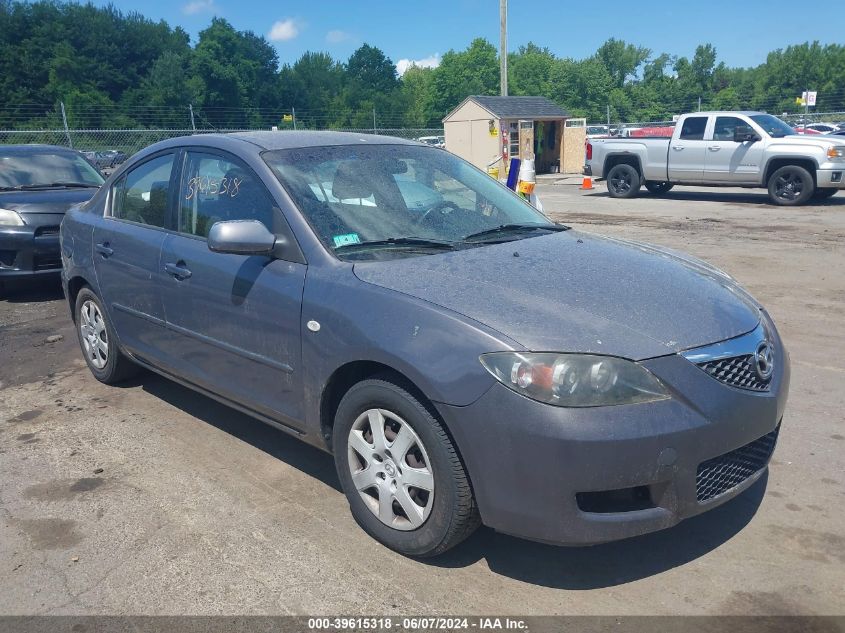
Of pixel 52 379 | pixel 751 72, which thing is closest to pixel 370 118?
pixel 52 379

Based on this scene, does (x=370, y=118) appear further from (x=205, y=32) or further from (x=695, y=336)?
(x=205, y=32)

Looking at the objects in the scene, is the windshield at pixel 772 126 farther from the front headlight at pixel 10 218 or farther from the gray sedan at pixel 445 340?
the front headlight at pixel 10 218

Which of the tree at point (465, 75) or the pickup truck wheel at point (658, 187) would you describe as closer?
the pickup truck wheel at point (658, 187)

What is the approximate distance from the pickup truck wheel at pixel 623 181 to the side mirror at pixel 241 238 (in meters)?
15.5

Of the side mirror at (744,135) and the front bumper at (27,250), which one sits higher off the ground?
the side mirror at (744,135)

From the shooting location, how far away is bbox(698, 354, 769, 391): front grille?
9.18 ft

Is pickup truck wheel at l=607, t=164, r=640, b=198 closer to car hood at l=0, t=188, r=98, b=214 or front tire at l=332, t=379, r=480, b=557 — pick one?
car hood at l=0, t=188, r=98, b=214

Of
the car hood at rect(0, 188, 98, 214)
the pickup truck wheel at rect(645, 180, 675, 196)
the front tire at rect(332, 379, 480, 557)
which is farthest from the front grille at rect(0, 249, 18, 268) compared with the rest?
the pickup truck wheel at rect(645, 180, 675, 196)

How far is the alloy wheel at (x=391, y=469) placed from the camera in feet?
9.71

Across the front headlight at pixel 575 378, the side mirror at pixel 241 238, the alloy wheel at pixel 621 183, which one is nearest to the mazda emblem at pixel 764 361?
the front headlight at pixel 575 378

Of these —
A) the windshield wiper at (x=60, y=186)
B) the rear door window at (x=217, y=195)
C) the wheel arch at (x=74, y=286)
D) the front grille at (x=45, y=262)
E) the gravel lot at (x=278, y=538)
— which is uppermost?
the rear door window at (x=217, y=195)

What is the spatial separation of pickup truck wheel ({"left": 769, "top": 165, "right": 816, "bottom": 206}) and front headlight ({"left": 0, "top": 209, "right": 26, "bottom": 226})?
545 inches

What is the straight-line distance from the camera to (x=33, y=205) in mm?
8055

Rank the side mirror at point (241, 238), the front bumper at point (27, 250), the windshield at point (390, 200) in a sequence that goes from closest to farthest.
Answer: the side mirror at point (241, 238) < the windshield at point (390, 200) < the front bumper at point (27, 250)
